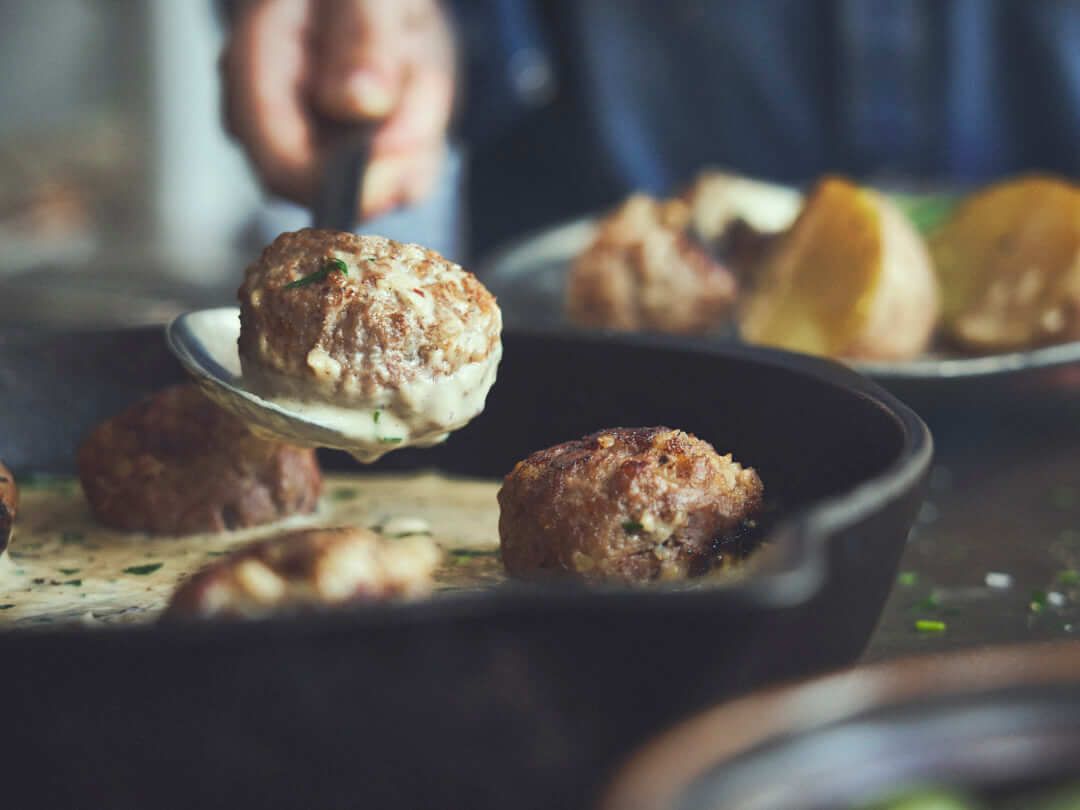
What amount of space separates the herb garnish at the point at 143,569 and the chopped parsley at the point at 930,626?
91 centimetres

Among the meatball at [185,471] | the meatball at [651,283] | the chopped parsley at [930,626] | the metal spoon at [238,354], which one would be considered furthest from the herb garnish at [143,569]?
the meatball at [651,283]

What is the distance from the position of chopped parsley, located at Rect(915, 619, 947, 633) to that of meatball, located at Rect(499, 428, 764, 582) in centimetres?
32

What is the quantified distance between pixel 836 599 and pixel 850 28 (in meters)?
2.54

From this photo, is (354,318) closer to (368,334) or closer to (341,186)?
(368,334)

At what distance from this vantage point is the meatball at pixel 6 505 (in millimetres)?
1453

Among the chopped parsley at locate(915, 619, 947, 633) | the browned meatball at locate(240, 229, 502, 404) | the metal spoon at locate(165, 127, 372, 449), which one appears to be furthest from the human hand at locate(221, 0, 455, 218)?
the chopped parsley at locate(915, 619, 947, 633)

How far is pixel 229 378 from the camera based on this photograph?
146 centimetres

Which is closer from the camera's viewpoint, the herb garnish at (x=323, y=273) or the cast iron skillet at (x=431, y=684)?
the cast iron skillet at (x=431, y=684)

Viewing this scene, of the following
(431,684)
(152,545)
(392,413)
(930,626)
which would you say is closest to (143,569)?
(152,545)

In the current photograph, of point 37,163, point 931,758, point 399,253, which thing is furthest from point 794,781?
point 37,163

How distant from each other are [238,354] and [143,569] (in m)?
0.28

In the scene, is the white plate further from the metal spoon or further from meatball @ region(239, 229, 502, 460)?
meatball @ region(239, 229, 502, 460)

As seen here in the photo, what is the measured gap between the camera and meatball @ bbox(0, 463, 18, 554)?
145 cm

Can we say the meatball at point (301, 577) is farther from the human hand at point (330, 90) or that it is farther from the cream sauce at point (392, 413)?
the human hand at point (330, 90)
